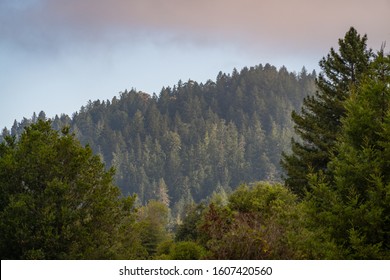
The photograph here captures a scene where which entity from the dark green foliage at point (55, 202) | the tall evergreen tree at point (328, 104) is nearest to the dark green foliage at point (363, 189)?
the dark green foliage at point (55, 202)

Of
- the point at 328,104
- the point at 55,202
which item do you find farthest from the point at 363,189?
the point at 328,104

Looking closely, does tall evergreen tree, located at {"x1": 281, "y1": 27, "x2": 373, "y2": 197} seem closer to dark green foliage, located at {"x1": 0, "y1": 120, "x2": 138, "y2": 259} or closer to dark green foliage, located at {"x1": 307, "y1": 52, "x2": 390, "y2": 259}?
dark green foliage, located at {"x1": 0, "y1": 120, "x2": 138, "y2": 259}

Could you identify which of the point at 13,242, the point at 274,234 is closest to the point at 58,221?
the point at 13,242

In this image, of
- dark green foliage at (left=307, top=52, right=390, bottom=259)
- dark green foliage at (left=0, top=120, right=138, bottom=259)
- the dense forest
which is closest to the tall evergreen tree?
the dense forest

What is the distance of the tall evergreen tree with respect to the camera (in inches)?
1353

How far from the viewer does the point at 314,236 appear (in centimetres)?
1648

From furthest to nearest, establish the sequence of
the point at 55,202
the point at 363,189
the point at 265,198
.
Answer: the point at 265,198
the point at 55,202
the point at 363,189

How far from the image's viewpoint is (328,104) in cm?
3534

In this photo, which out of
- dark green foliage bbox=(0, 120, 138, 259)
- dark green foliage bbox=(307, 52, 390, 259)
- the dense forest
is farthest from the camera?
dark green foliage bbox=(0, 120, 138, 259)

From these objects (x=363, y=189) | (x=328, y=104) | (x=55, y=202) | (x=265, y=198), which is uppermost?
(x=328, y=104)

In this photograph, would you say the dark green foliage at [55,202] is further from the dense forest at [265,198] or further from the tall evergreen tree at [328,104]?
the tall evergreen tree at [328,104]

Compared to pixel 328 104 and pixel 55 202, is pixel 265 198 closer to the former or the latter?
pixel 328 104

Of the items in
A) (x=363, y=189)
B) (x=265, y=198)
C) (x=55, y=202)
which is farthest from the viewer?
(x=265, y=198)
